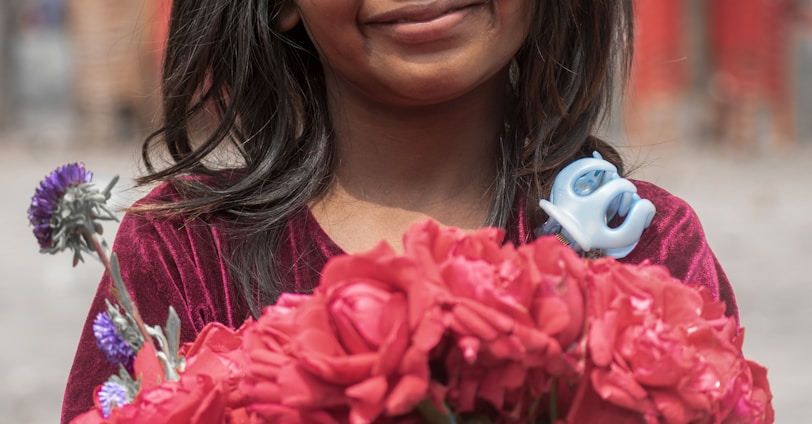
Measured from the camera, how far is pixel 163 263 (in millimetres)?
1999

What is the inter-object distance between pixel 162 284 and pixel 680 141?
11511mm

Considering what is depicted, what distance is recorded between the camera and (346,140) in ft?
7.17

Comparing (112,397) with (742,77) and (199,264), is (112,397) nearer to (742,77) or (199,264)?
(199,264)

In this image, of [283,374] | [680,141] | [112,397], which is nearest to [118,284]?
[112,397]

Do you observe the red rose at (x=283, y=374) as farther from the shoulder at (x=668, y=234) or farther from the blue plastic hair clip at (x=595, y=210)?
the shoulder at (x=668, y=234)

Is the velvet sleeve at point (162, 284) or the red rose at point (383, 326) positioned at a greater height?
the red rose at point (383, 326)

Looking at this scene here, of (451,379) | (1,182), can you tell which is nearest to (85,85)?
(1,182)

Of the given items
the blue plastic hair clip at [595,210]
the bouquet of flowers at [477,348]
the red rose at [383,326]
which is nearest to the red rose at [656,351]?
the bouquet of flowers at [477,348]

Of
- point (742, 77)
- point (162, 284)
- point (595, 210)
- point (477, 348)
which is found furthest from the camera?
point (742, 77)

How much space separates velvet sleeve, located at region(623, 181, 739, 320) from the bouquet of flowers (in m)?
0.71

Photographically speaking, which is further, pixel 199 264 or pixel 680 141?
pixel 680 141

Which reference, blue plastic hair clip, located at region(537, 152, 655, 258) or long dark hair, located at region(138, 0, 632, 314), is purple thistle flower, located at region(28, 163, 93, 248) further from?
blue plastic hair clip, located at region(537, 152, 655, 258)

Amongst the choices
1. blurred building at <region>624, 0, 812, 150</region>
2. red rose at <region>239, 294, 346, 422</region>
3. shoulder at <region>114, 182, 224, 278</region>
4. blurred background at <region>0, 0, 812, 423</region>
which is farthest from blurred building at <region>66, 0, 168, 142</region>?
red rose at <region>239, 294, 346, 422</region>

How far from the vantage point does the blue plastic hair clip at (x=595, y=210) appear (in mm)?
1828
